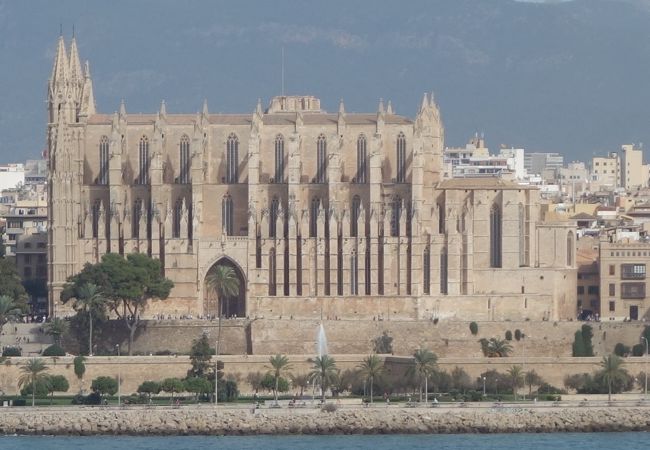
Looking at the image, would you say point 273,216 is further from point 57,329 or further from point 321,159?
point 57,329

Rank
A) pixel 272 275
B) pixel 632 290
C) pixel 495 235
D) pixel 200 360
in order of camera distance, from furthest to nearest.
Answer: pixel 495 235, pixel 632 290, pixel 272 275, pixel 200 360

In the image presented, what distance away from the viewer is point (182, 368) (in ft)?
365

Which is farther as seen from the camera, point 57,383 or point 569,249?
point 569,249

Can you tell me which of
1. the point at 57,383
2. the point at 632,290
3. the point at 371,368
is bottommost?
the point at 57,383

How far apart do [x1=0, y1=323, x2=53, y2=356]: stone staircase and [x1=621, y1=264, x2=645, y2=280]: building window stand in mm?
25381

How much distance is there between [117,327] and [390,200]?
13879mm

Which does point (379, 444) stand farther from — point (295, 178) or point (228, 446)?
point (295, 178)

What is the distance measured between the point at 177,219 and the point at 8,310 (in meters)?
10.8

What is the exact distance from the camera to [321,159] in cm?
12731

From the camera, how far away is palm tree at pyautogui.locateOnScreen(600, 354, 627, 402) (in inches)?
4240

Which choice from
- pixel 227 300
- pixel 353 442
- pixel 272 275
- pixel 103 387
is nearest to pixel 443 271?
pixel 272 275

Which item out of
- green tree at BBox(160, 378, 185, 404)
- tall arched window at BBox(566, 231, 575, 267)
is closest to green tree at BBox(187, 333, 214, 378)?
green tree at BBox(160, 378, 185, 404)

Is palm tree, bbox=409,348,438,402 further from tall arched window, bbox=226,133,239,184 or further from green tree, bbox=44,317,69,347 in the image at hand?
tall arched window, bbox=226,133,239,184

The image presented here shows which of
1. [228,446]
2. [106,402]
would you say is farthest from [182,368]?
[228,446]
